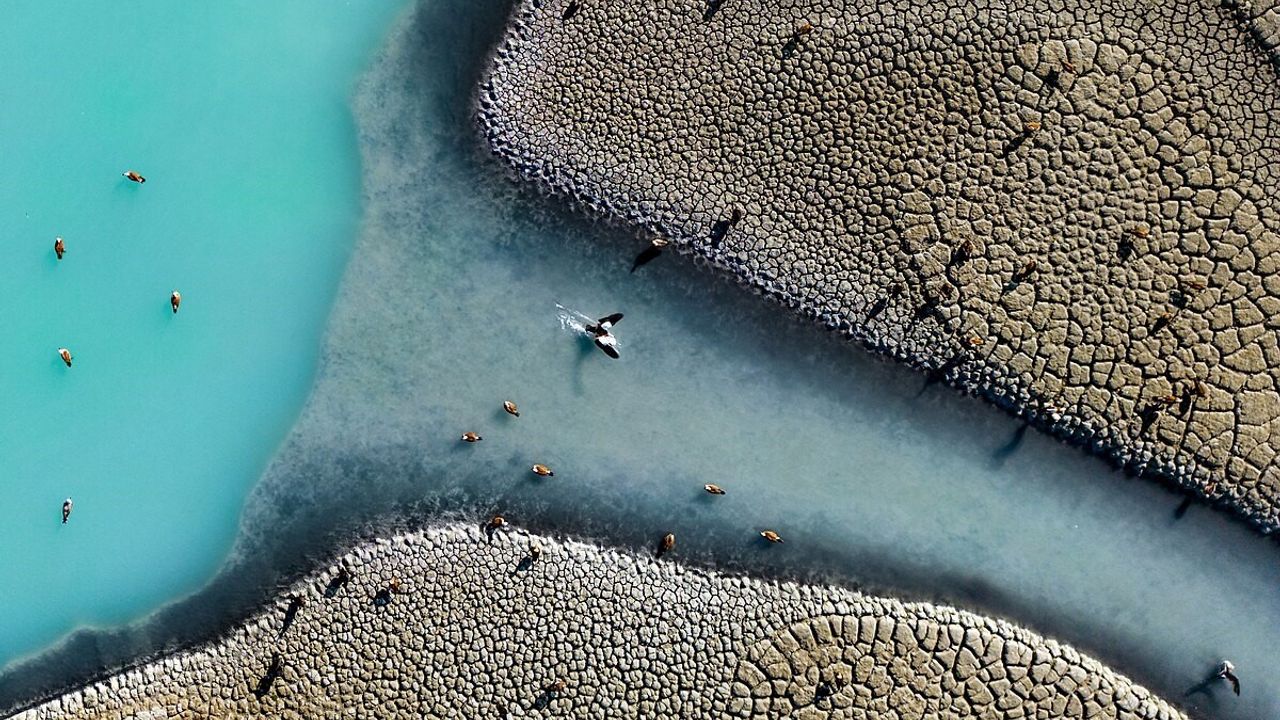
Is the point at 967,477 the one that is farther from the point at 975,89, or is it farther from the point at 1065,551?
the point at 975,89

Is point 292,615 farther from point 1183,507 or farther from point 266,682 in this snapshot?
point 1183,507

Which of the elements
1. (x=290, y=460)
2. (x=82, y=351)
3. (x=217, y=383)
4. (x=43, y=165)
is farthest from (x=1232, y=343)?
(x=43, y=165)

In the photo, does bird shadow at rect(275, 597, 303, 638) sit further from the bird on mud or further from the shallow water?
the bird on mud

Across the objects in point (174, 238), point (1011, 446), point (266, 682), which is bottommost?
point (266, 682)

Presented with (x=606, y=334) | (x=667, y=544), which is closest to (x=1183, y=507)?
(x=667, y=544)

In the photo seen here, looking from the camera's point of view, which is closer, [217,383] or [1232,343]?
[1232,343]

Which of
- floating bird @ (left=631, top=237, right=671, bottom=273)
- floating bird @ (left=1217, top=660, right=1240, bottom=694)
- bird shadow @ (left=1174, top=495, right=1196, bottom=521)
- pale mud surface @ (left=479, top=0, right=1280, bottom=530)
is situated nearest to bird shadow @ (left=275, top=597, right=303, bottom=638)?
floating bird @ (left=631, top=237, right=671, bottom=273)
